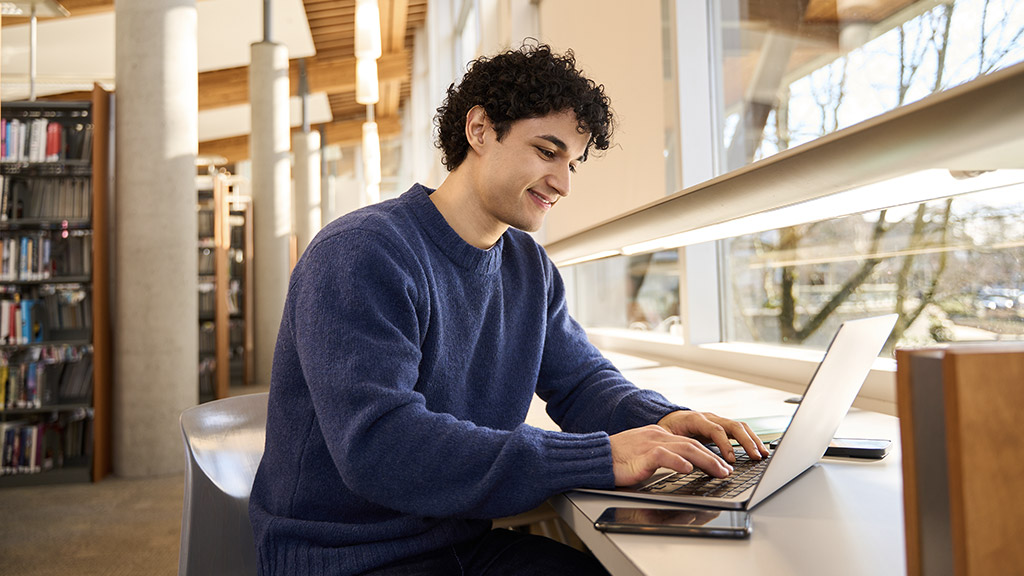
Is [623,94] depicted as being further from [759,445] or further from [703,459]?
[703,459]

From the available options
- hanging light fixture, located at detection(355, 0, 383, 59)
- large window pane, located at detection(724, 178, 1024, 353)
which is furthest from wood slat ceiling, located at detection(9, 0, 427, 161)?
large window pane, located at detection(724, 178, 1024, 353)

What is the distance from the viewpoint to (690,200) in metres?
1.35

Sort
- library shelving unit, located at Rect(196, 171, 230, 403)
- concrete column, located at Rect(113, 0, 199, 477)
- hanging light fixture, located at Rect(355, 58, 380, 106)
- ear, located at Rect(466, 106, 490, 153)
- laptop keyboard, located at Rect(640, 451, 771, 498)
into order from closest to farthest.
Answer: laptop keyboard, located at Rect(640, 451, 771, 498) → ear, located at Rect(466, 106, 490, 153) → concrete column, located at Rect(113, 0, 199, 477) → hanging light fixture, located at Rect(355, 58, 380, 106) → library shelving unit, located at Rect(196, 171, 230, 403)

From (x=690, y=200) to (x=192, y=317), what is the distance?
12.9 feet

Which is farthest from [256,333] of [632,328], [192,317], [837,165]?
[837,165]

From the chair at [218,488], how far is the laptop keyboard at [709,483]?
32.6 inches

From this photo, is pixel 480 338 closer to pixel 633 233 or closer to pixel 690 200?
pixel 690 200

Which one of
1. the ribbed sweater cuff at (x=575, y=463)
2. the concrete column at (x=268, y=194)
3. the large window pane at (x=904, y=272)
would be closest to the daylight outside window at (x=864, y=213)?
the large window pane at (x=904, y=272)

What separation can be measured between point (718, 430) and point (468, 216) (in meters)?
0.58

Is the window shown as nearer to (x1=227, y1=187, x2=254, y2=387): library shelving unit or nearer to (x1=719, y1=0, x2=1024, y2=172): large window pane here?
(x1=719, y1=0, x2=1024, y2=172): large window pane

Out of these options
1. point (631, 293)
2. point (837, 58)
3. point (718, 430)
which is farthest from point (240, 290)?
point (718, 430)

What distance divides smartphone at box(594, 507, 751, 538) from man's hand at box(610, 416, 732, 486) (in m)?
0.10

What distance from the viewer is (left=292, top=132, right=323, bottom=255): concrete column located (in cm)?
1205

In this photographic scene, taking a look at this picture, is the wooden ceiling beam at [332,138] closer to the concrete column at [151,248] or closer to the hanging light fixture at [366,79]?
the hanging light fixture at [366,79]
